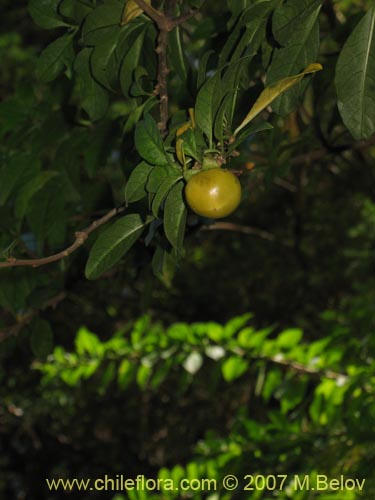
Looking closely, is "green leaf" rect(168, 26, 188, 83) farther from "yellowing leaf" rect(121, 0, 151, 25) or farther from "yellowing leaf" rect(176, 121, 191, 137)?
"yellowing leaf" rect(176, 121, 191, 137)

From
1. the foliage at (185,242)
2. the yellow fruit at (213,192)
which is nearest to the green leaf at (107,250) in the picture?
the foliage at (185,242)

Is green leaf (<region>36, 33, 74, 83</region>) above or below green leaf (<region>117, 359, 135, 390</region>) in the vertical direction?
above

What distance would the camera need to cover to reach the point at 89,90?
0.72m

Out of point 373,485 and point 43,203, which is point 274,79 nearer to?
point 43,203

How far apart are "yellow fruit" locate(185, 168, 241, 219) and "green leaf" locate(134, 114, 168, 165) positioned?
4 centimetres

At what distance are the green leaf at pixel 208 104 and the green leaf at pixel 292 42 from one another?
1.8 inches

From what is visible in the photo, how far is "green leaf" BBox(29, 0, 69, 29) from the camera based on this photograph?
0.75 metres

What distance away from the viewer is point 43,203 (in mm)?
1024

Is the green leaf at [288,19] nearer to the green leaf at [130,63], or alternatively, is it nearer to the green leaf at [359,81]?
the green leaf at [359,81]

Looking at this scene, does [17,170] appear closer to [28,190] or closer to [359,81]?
[28,190]

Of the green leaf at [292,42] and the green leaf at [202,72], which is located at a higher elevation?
the green leaf at [292,42]

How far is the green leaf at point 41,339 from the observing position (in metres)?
1.00

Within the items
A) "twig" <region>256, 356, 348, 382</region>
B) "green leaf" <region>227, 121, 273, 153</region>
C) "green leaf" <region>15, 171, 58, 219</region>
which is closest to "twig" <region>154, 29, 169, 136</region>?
"green leaf" <region>227, 121, 273, 153</region>

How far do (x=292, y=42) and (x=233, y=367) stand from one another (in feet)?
2.96
